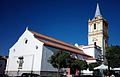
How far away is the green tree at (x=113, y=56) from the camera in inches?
1154

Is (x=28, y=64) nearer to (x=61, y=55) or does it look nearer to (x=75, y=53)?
(x=61, y=55)

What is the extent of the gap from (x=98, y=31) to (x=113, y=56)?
102ft

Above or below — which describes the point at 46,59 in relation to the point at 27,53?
below

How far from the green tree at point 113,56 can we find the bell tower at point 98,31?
2811 cm

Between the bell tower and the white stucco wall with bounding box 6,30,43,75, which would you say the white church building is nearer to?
the white stucco wall with bounding box 6,30,43,75

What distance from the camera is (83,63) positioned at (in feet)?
121

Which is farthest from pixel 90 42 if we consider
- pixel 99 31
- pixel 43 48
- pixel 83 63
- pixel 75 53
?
pixel 43 48

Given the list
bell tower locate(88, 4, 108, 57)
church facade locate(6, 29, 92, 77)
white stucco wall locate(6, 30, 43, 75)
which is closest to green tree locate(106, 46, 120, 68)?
church facade locate(6, 29, 92, 77)

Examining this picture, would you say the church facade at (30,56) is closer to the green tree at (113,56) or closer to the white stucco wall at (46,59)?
the white stucco wall at (46,59)

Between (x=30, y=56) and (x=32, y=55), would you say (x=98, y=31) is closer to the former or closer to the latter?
(x=32, y=55)

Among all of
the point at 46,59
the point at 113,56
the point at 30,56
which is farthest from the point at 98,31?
the point at 30,56

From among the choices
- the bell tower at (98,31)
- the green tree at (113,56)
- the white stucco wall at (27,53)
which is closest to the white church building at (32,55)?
the white stucco wall at (27,53)

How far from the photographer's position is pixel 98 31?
60.0m

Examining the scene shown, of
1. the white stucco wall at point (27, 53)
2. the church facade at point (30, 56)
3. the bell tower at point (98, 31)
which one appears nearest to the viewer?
the church facade at point (30, 56)
